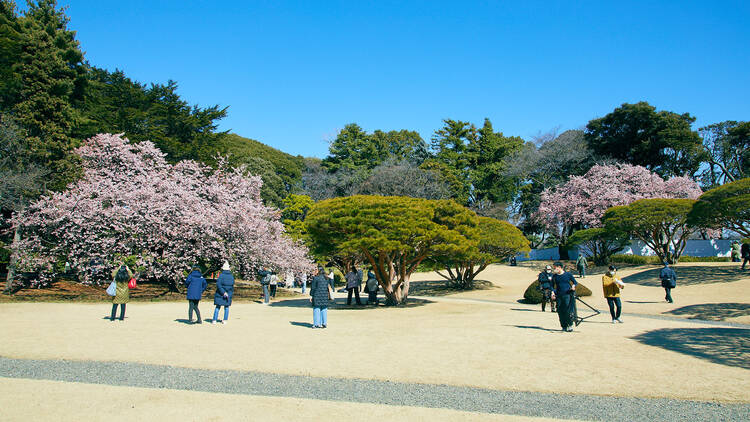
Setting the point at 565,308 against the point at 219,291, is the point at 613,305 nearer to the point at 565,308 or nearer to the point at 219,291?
the point at 565,308

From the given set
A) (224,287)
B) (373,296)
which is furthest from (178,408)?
(373,296)

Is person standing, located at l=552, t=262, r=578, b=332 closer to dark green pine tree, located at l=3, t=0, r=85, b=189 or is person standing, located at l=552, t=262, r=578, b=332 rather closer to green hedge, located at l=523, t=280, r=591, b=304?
green hedge, located at l=523, t=280, r=591, b=304

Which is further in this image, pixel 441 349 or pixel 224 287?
pixel 224 287

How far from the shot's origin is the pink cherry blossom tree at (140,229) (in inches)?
802

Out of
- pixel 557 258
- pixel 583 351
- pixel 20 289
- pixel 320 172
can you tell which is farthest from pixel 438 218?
pixel 320 172

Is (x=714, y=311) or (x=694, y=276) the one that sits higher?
(x=694, y=276)

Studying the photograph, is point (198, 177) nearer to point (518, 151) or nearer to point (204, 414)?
point (204, 414)

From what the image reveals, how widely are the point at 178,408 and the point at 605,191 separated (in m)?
39.1

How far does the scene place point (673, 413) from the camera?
5109mm

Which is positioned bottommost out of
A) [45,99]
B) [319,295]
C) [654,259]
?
[319,295]

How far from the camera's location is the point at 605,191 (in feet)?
122

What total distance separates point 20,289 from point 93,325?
44.8ft

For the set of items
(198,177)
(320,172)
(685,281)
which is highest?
(320,172)

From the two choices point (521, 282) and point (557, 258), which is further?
point (557, 258)
